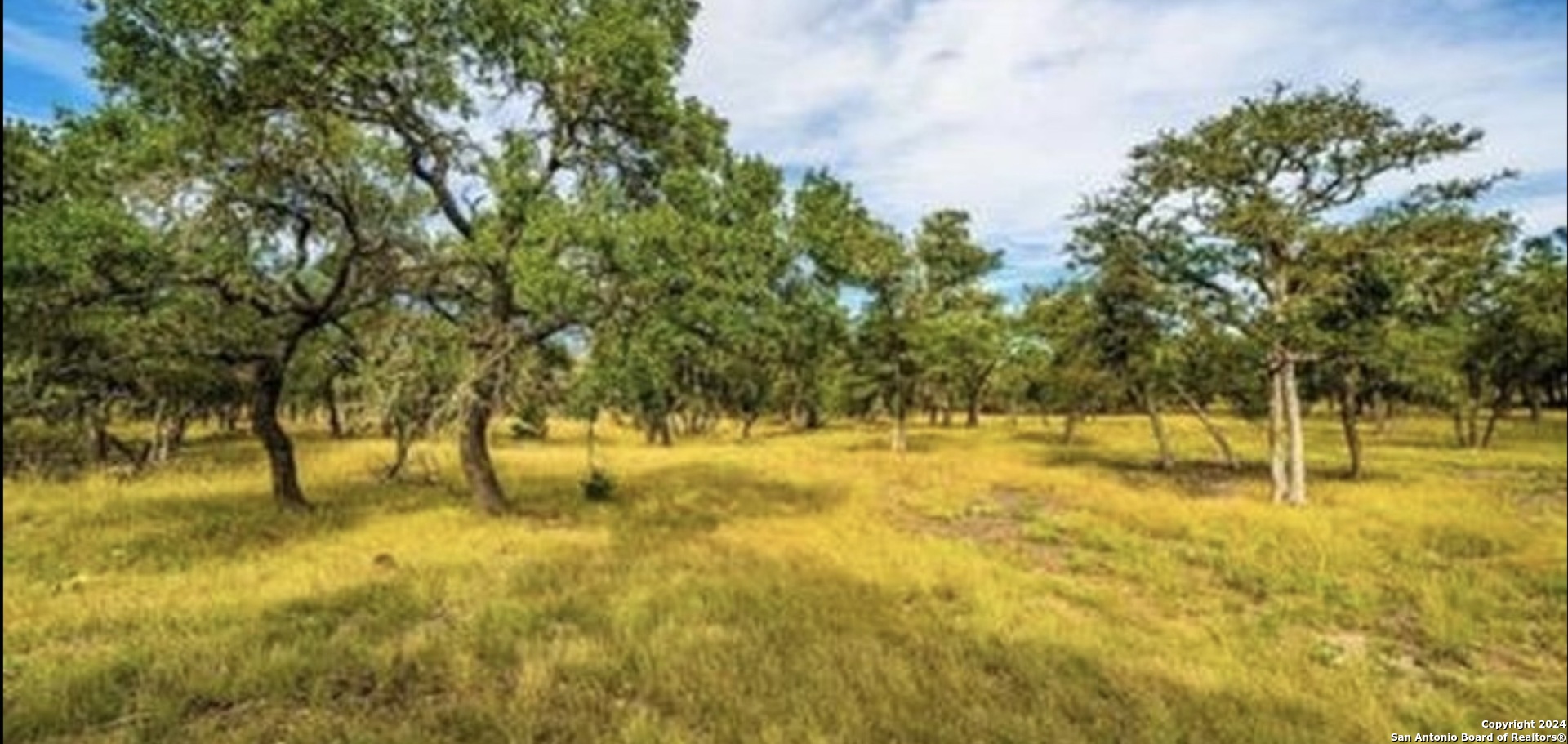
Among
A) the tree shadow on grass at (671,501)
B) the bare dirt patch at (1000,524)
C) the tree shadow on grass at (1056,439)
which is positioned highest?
the tree shadow on grass at (1056,439)

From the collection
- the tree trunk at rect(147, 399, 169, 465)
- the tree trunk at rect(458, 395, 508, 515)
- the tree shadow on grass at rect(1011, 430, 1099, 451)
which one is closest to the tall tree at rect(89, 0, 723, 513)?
the tree trunk at rect(458, 395, 508, 515)

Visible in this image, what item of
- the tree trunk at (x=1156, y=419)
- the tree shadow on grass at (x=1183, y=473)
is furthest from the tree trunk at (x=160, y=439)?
the tree trunk at (x=1156, y=419)

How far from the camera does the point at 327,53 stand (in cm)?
1853

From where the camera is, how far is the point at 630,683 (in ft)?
33.8

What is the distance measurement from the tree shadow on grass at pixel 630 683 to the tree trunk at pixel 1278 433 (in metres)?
19.5

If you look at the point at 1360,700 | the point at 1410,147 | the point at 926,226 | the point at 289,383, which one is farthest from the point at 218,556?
the point at 926,226

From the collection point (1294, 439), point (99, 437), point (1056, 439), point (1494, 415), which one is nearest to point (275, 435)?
point (99, 437)

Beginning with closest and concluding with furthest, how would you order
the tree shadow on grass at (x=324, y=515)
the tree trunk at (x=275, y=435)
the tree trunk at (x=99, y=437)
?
the tree shadow on grass at (x=324, y=515) → the tree trunk at (x=275, y=435) → the tree trunk at (x=99, y=437)

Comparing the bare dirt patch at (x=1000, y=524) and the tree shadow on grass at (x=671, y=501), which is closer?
the bare dirt patch at (x=1000, y=524)

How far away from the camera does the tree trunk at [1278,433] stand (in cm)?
2972

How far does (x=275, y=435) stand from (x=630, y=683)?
15.9 metres

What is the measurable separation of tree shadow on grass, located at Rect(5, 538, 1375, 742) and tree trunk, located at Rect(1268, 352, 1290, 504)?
19526 mm

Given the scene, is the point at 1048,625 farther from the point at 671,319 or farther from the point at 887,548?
the point at 671,319

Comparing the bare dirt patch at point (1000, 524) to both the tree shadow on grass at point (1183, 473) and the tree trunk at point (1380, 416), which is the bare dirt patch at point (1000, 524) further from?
the tree trunk at point (1380, 416)
